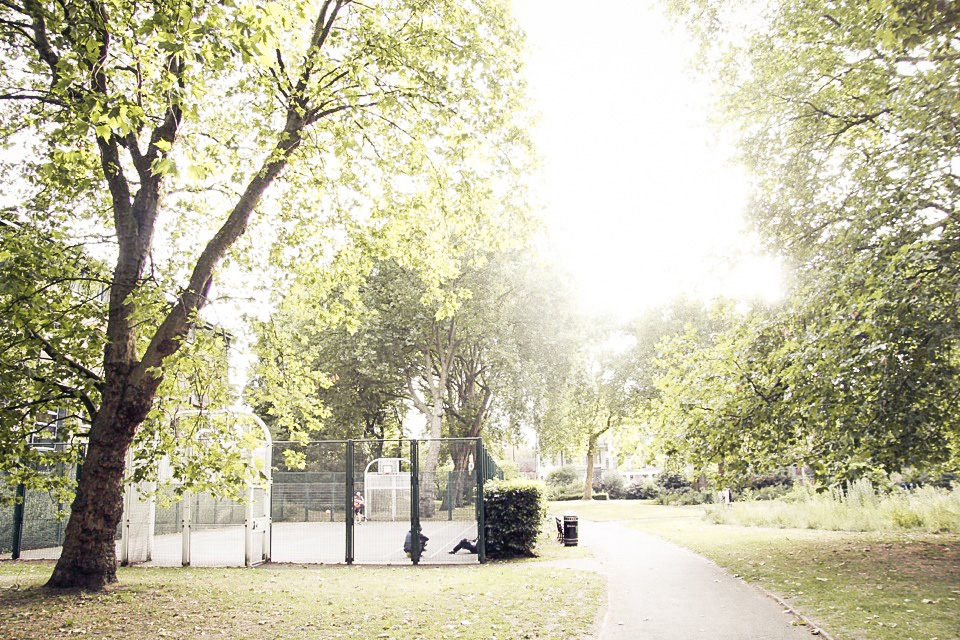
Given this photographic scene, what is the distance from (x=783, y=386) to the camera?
39.6ft

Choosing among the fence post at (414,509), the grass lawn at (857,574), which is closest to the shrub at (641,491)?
the grass lawn at (857,574)

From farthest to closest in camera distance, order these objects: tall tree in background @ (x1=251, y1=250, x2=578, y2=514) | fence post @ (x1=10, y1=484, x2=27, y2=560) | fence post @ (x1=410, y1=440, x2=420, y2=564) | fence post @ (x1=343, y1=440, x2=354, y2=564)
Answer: tall tree in background @ (x1=251, y1=250, x2=578, y2=514) → fence post @ (x1=10, y1=484, x2=27, y2=560) → fence post @ (x1=343, y1=440, x2=354, y2=564) → fence post @ (x1=410, y1=440, x2=420, y2=564)

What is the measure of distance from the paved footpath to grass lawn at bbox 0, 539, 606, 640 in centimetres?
44

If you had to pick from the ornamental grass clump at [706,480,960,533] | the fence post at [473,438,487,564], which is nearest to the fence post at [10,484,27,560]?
the fence post at [473,438,487,564]

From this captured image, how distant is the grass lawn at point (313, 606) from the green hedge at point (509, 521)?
2.21 m

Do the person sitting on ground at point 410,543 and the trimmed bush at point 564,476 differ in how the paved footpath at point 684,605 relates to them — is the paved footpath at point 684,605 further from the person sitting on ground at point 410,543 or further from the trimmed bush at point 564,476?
the trimmed bush at point 564,476

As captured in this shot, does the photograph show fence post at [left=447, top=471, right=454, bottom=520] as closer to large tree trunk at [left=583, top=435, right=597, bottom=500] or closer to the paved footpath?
the paved footpath

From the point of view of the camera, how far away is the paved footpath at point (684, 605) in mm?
7609

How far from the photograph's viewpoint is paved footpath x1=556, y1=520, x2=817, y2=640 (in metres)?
7.61

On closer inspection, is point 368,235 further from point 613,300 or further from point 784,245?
point 613,300

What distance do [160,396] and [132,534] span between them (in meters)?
5.66

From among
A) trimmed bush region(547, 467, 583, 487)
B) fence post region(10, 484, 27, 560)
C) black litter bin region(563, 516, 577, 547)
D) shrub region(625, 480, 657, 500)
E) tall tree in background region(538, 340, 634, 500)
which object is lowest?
shrub region(625, 480, 657, 500)

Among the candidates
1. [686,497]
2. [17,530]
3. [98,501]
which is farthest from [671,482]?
[98,501]

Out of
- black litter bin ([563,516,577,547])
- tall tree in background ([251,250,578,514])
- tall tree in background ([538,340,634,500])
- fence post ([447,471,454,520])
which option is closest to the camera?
fence post ([447,471,454,520])
